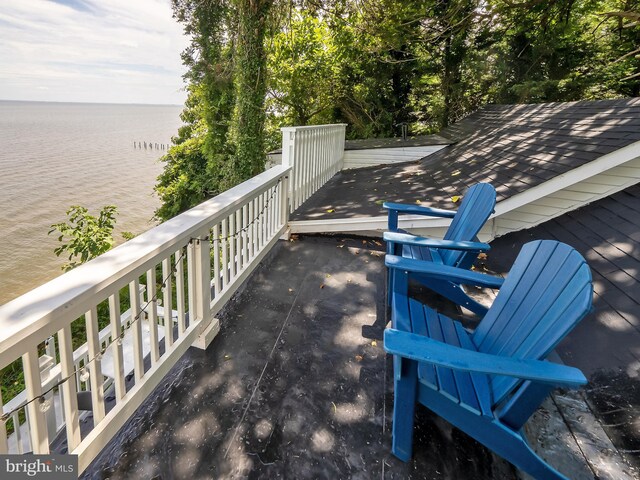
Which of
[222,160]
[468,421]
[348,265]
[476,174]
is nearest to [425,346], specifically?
[468,421]

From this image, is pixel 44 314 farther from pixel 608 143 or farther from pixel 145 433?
pixel 608 143

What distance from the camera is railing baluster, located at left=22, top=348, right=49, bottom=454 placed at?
1158 millimetres

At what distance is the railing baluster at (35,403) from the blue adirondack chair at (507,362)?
4.07 ft

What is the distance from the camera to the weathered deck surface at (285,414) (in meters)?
1.67

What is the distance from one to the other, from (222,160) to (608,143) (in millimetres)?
10544

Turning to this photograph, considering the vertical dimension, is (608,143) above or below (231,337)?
above

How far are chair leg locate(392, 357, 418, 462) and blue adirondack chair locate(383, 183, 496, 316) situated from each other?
3.25 feet

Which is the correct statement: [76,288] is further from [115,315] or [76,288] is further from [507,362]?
[507,362]

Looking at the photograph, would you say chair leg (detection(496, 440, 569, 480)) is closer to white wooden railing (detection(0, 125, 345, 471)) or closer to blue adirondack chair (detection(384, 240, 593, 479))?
blue adirondack chair (detection(384, 240, 593, 479))

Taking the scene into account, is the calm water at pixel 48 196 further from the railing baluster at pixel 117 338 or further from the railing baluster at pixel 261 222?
the railing baluster at pixel 117 338

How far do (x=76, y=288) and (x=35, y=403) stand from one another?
397 mm

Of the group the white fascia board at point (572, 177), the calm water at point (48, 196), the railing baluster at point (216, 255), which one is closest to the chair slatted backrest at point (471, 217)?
the white fascia board at point (572, 177)

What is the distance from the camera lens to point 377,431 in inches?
74.0

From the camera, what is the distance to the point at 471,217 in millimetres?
3068
